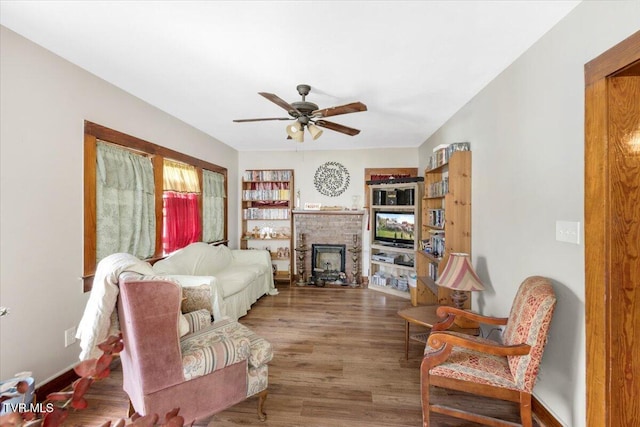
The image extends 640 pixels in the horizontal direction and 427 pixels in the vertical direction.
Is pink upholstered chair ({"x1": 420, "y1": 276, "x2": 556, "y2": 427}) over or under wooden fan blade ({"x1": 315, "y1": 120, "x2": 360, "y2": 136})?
under

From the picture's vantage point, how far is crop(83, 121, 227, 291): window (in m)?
2.57

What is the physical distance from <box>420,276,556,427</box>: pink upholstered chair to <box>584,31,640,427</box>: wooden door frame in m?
0.20

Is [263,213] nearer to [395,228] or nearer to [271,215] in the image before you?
[271,215]

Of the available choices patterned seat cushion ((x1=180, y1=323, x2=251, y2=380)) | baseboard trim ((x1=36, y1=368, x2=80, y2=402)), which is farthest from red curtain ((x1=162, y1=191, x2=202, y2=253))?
patterned seat cushion ((x1=180, y1=323, x2=251, y2=380))

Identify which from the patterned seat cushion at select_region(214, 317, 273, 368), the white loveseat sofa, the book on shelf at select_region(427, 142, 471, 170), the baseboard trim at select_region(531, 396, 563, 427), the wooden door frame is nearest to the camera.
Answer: the wooden door frame

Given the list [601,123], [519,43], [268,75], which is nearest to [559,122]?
[601,123]

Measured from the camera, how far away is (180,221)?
3971mm

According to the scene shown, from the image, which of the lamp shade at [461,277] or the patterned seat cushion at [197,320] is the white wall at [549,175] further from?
the patterned seat cushion at [197,320]

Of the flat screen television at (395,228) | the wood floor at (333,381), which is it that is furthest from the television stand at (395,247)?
the wood floor at (333,381)

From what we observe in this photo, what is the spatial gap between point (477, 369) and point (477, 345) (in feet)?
0.57

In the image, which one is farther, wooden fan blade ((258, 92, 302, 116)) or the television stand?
the television stand

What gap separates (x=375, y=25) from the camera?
189 cm

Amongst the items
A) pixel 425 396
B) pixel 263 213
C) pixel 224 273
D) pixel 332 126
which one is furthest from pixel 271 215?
pixel 425 396

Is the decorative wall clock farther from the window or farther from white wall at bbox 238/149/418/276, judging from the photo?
the window
